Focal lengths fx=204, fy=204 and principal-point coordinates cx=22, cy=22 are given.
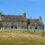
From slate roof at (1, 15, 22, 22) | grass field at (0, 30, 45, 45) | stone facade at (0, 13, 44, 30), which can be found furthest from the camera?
slate roof at (1, 15, 22, 22)

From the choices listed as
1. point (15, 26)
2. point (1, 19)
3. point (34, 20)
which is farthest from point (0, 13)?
point (34, 20)

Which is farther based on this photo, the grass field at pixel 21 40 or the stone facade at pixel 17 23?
the stone facade at pixel 17 23

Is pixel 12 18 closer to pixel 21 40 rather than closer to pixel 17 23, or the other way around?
pixel 17 23

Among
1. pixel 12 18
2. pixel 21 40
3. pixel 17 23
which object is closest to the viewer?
pixel 21 40

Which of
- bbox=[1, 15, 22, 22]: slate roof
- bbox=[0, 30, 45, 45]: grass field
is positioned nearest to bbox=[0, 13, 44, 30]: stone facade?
bbox=[1, 15, 22, 22]: slate roof

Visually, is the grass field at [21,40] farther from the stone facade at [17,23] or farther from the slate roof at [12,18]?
the slate roof at [12,18]

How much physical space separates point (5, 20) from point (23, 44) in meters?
49.5

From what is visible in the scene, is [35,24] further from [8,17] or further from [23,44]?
[23,44]

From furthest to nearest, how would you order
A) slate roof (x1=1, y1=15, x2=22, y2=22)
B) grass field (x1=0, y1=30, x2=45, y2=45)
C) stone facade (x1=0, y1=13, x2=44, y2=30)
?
1. slate roof (x1=1, y1=15, x2=22, y2=22)
2. stone facade (x1=0, y1=13, x2=44, y2=30)
3. grass field (x1=0, y1=30, x2=45, y2=45)

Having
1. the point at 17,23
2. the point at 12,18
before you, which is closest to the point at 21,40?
the point at 17,23

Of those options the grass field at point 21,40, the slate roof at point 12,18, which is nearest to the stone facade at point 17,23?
the slate roof at point 12,18

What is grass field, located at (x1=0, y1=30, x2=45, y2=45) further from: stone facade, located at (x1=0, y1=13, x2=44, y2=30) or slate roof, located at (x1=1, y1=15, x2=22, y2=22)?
slate roof, located at (x1=1, y1=15, x2=22, y2=22)

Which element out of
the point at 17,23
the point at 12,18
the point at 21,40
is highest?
the point at 12,18

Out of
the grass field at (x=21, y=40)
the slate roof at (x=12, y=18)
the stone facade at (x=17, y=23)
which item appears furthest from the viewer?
the slate roof at (x=12, y=18)
